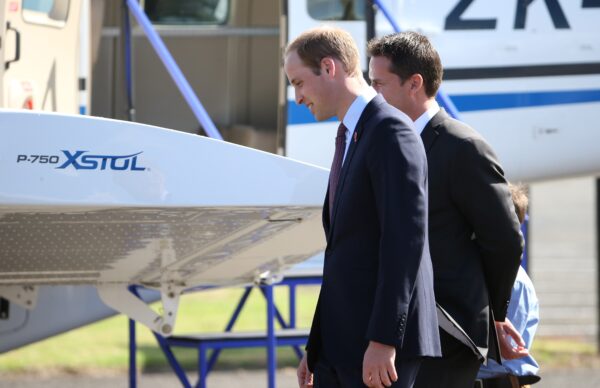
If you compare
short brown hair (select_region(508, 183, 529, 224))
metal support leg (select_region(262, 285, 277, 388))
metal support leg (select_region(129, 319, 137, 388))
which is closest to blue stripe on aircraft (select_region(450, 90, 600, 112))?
metal support leg (select_region(262, 285, 277, 388))

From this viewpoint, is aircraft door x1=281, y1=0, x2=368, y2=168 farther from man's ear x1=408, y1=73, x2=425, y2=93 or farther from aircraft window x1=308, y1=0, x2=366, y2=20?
man's ear x1=408, y1=73, x2=425, y2=93

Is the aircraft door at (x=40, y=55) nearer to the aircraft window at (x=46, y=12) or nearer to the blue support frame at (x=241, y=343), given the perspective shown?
the aircraft window at (x=46, y=12)

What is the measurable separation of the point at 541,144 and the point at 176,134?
3.43 meters

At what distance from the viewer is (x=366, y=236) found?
3.25 m

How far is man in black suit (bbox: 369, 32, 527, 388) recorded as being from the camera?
11.7ft

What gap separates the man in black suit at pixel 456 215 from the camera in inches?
140

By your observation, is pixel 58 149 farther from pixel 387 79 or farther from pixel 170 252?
pixel 387 79

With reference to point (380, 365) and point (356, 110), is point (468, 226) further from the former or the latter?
point (380, 365)

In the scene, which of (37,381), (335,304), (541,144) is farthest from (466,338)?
(37,381)

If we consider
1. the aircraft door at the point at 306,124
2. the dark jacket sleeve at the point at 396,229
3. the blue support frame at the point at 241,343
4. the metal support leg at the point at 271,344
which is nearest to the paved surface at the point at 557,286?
the aircraft door at the point at 306,124

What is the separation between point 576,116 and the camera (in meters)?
7.07

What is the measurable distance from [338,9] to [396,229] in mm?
3991

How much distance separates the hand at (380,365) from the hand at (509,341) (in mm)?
852

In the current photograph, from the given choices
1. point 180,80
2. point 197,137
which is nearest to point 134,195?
point 197,137
